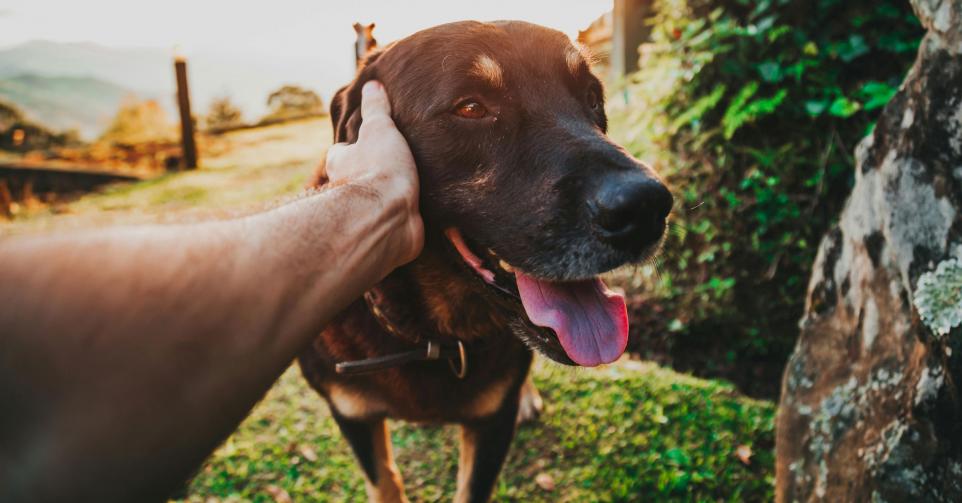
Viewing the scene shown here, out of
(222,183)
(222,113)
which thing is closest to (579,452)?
(222,183)

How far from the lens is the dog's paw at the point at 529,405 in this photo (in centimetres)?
372

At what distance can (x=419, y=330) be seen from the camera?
2500 mm

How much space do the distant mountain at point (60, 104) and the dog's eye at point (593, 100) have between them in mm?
17130

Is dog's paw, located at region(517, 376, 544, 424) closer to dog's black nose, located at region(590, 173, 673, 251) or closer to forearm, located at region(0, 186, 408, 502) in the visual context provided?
dog's black nose, located at region(590, 173, 673, 251)

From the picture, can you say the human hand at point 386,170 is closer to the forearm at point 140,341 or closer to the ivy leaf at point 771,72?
the forearm at point 140,341

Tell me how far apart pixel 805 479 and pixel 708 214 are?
2.50 meters

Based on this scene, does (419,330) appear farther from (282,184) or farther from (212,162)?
(212,162)

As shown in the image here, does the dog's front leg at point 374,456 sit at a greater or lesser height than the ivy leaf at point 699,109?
lesser

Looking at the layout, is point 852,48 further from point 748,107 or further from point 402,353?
point 402,353

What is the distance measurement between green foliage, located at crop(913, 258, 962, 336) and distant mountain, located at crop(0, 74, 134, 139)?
18.5 meters

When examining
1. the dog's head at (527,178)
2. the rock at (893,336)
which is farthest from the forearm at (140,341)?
the rock at (893,336)

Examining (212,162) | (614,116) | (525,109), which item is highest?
(525,109)

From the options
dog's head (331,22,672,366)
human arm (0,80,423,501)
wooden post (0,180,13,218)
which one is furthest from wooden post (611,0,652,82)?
wooden post (0,180,13,218)

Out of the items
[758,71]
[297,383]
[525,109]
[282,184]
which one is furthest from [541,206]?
[282,184]
